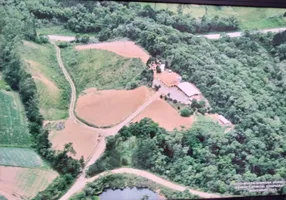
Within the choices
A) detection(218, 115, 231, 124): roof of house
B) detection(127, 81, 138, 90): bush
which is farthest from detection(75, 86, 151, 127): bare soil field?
detection(218, 115, 231, 124): roof of house

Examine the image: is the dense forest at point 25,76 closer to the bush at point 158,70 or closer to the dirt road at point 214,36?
the dirt road at point 214,36

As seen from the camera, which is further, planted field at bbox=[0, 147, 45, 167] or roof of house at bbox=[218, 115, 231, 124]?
roof of house at bbox=[218, 115, 231, 124]

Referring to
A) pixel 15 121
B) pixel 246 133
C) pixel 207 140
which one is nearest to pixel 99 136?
pixel 15 121

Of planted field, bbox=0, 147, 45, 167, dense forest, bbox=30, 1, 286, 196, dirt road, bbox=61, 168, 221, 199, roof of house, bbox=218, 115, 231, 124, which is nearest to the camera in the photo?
planted field, bbox=0, 147, 45, 167

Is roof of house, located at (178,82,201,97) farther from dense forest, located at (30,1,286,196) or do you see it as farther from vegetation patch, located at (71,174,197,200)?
vegetation patch, located at (71,174,197,200)

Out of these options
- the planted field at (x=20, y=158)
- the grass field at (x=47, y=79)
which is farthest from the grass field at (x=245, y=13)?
the planted field at (x=20, y=158)

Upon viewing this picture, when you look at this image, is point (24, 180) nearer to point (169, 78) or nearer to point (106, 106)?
point (106, 106)

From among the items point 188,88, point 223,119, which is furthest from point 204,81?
point 223,119
